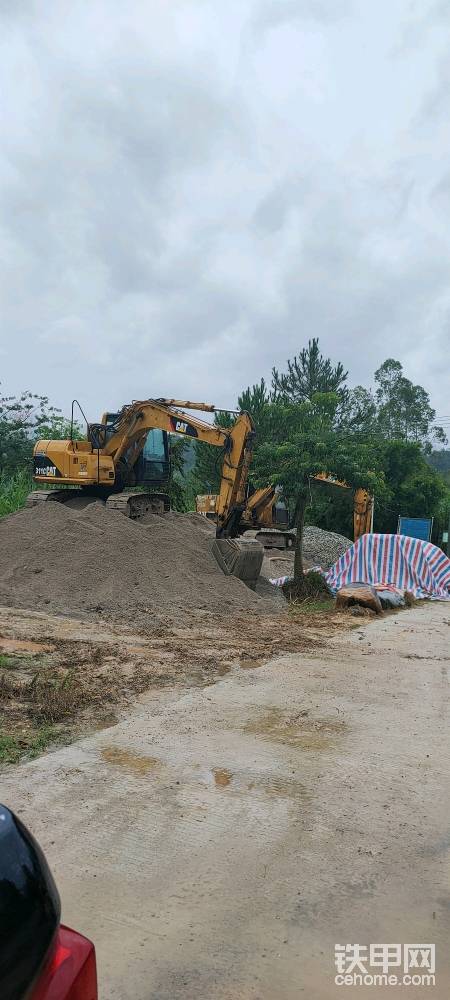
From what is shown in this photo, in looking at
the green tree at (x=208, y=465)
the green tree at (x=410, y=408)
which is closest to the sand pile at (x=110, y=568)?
the green tree at (x=208, y=465)

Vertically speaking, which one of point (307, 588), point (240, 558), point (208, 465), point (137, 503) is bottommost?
point (307, 588)

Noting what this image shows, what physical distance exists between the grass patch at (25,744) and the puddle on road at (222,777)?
45.7 inches

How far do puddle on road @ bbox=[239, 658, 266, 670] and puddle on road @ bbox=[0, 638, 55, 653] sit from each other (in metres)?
2.12

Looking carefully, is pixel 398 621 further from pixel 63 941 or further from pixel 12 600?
pixel 63 941

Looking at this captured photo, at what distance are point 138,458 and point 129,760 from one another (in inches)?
517

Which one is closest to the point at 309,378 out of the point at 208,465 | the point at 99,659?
the point at 208,465

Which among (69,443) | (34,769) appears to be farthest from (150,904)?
(69,443)

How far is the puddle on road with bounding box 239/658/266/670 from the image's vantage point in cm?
784

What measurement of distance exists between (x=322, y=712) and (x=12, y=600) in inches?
288

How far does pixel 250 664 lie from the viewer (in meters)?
8.03

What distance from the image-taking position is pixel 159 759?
15.4 ft

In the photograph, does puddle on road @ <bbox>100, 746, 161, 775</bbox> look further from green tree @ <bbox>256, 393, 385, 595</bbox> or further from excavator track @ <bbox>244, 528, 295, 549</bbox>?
excavator track @ <bbox>244, 528, 295, 549</bbox>

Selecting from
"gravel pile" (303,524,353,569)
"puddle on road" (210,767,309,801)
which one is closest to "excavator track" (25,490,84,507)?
"gravel pile" (303,524,353,569)

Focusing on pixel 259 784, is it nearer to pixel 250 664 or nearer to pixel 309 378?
pixel 250 664
